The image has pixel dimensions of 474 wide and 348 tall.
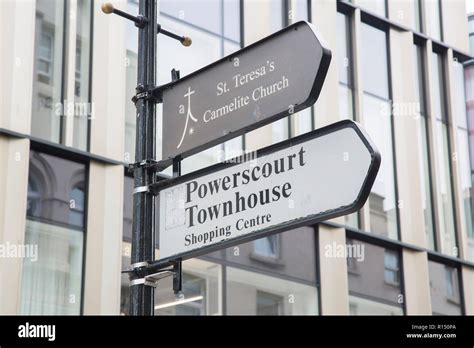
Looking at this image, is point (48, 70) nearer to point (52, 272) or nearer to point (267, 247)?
point (52, 272)

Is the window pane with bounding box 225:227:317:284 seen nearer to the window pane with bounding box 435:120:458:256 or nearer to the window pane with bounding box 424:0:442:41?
the window pane with bounding box 435:120:458:256

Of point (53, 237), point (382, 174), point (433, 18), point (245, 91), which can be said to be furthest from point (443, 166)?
point (245, 91)

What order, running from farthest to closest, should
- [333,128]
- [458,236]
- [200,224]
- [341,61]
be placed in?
[458,236] < [341,61] < [200,224] < [333,128]

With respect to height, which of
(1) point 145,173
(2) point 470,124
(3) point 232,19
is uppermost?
(3) point 232,19

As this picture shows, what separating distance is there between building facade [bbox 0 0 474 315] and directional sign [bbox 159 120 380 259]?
790 cm

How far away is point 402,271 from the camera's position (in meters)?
18.8

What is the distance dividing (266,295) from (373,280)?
3.02 metres

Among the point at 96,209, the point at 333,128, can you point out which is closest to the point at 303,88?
the point at 333,128

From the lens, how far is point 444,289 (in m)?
19.8

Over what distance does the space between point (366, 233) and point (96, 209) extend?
248 inches

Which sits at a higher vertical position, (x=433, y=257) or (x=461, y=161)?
(x=461, y=161)

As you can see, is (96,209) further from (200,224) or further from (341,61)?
(200,224)

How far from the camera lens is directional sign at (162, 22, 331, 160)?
15.8 ft

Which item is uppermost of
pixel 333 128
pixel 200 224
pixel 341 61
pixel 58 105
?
pixel 341 61
